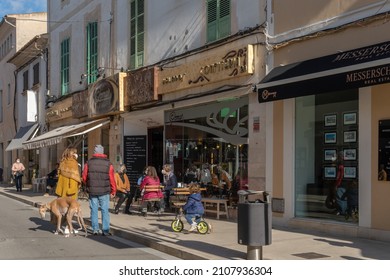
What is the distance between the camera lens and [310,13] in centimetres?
975

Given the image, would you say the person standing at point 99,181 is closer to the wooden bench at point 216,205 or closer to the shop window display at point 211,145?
the wooden bench at point 216,205

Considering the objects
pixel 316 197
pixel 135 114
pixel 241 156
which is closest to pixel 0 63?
pixel 135 114

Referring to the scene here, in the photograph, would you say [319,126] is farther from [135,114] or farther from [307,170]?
[135,114]

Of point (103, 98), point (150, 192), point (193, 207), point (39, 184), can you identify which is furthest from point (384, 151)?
point (39, 184)

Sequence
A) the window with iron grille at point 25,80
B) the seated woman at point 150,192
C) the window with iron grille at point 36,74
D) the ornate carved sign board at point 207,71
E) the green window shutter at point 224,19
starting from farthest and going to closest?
the window with iron grille at point 25,80 → the window with iron grille at point 36,74 → the seated woman at point 150,192 → the green window shutter at point 224,19 → the ornate carved sign board at point 207,71

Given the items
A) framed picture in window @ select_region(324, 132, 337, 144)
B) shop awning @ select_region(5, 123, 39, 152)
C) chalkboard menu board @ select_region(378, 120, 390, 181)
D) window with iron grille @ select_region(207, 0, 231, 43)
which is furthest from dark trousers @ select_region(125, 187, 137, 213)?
shop awning @ select_region(5, 123, 39, 152)

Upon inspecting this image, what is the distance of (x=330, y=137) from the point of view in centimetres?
969

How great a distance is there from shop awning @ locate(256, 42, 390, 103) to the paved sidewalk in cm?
265

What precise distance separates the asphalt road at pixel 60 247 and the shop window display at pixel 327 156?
3625 millimetres

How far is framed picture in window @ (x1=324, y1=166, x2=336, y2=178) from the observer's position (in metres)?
9.61

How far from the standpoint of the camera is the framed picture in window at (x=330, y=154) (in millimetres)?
9586

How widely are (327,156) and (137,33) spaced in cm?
863

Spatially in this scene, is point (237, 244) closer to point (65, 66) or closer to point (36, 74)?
point (65, 66)

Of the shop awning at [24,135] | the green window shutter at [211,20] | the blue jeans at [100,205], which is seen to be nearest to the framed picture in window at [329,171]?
the blue jeans at [100,205]
